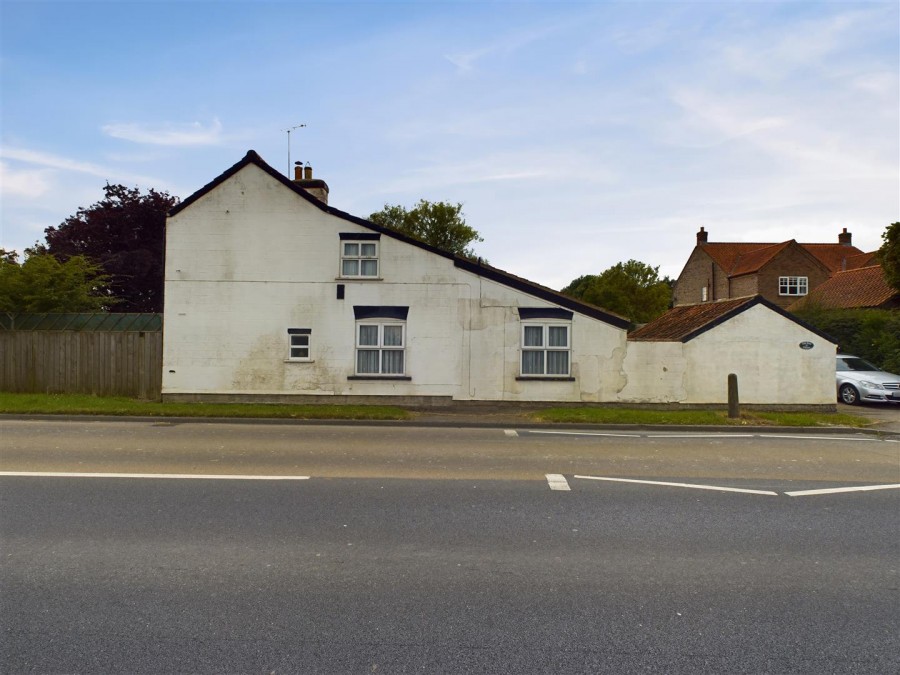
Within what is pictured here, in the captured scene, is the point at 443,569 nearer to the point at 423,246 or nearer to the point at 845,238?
the point at 423,246

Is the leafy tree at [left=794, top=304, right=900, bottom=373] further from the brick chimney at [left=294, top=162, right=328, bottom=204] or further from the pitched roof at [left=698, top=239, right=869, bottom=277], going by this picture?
the pitched roof at [left=698, top=239, right=869, bottom=277]

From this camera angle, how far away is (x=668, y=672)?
3.92 meters

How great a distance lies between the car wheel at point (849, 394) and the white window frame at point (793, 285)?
35.4 m

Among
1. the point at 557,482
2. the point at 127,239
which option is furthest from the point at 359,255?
the point at 127,239

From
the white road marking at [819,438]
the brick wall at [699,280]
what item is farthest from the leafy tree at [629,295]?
the white road marking at [819,438]

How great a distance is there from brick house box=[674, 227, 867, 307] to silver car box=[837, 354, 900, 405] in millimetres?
23020

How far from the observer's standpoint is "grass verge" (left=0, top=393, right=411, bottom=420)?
52.5 ft

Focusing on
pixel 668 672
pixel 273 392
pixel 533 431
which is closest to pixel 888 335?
pixel 533 431

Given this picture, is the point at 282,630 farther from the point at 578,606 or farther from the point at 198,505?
the point at 198,505

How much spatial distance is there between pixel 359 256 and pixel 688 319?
10705mm

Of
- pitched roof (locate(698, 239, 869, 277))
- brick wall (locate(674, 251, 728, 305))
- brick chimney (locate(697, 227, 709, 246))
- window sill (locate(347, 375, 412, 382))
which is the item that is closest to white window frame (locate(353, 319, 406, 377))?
window sill (locate(347, 375, 412, 382))

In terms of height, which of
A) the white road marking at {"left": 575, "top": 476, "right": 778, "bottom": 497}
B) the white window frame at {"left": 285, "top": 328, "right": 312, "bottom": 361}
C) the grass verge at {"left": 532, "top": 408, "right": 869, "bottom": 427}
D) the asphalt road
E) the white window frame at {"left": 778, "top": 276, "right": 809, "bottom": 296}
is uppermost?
the white window frame at {"left": 778, "top": 276, "right": 809, "bottom": 296}

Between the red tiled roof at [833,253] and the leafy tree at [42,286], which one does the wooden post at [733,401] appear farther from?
the red tiled roof at [833,253]

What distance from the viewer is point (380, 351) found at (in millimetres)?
19906
